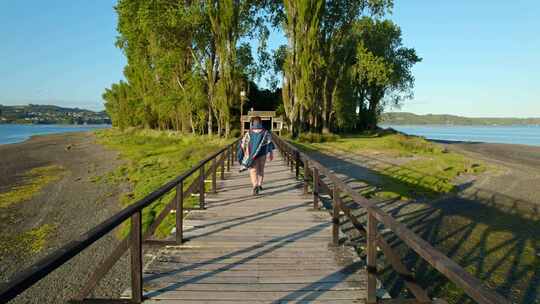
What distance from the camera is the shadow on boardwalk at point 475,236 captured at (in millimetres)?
7273

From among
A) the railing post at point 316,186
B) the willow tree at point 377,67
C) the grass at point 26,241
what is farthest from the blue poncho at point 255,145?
the willow tree at point 377,67

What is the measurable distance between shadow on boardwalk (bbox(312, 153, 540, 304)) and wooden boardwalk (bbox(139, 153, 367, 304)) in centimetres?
232

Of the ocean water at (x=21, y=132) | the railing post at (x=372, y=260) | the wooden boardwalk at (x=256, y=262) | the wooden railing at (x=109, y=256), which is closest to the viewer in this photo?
the wooden railing at (x=109, y=256)

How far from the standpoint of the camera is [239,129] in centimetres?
3328

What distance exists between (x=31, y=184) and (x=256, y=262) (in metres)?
18.3

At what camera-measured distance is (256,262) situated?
4512mm

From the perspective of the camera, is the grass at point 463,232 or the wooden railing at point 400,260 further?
the grass at point 463,232

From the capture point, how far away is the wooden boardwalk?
3.64m

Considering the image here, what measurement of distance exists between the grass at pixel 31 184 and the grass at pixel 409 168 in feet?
47.1

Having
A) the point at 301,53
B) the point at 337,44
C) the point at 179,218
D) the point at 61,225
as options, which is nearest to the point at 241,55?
the point at 301,53

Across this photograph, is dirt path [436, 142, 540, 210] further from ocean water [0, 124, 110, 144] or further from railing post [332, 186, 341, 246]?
ocean water [0, 124, 110, 144]

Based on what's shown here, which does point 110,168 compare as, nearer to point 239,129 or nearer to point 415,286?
point 239,129

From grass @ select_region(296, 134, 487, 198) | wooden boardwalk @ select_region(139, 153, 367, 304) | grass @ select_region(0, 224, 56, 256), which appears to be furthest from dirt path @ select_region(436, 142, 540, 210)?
grass @ select_region(0, 224, 56, 256)

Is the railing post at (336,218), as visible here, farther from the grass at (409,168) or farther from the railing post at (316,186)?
the grass at (409,168)
